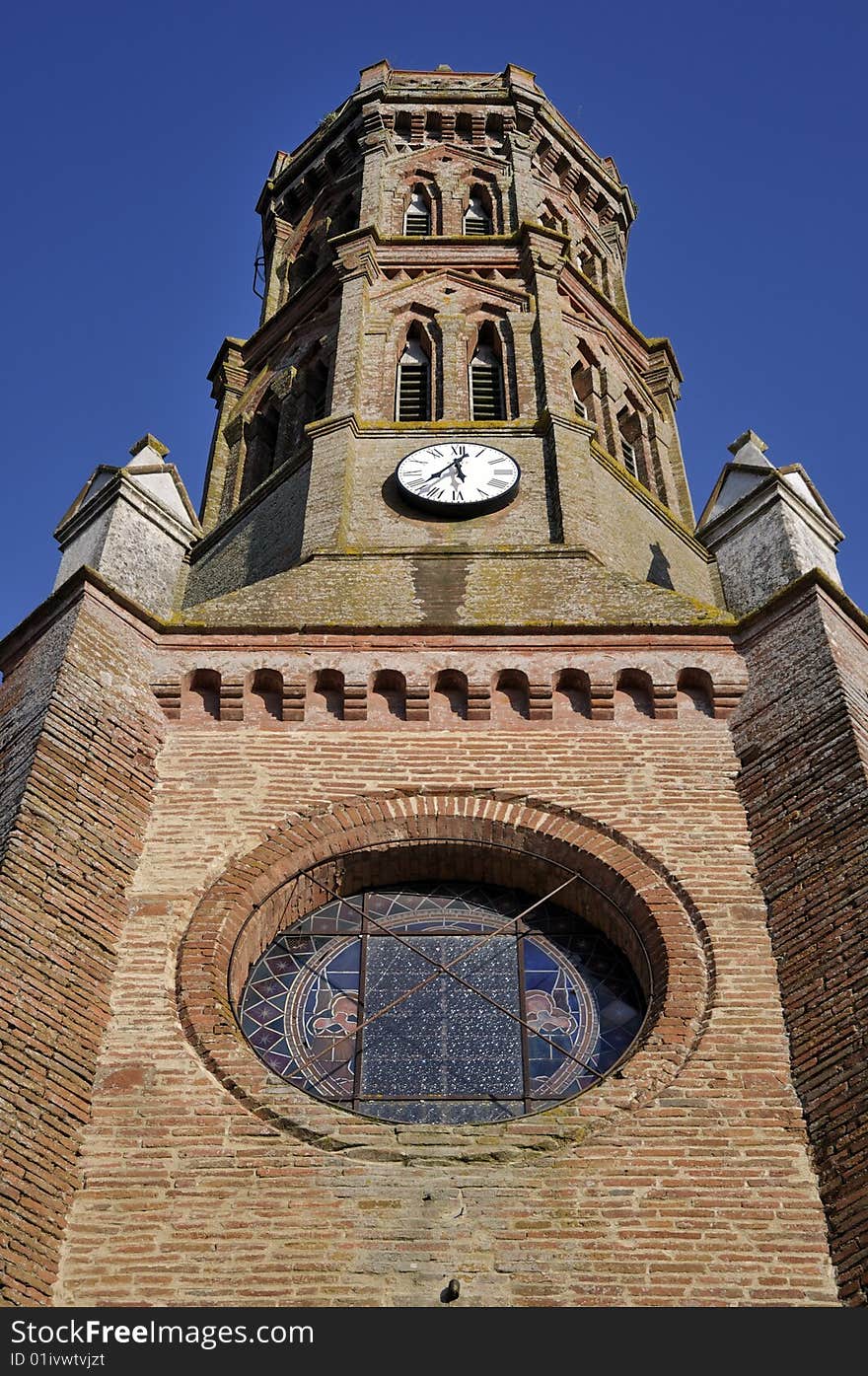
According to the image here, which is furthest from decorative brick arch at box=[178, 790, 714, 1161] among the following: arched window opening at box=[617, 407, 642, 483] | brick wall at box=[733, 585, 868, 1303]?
arched window opening at box=[617, 407, 642, 483]

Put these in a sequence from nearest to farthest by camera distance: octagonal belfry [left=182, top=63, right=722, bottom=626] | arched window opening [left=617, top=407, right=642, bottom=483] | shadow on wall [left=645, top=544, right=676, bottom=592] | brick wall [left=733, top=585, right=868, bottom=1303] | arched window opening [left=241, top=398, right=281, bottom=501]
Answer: brick wall [left=733, top=585, right=868, bottom=1303] → octagonal belfry [left=182, top=63, right=722, bottom=626] → shadow on wall [left=645, top=544, right=676, bottom=592] → arched window opening [left=241, top=398, right=281, bottom=501] → arched window opening [left=617, top=407, right=642, bottom=483]

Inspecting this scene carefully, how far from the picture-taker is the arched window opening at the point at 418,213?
2716cm

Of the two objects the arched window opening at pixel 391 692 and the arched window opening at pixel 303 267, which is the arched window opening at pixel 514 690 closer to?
the arched window opening at pixel 391 692

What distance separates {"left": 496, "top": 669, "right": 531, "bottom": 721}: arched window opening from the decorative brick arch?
48.3 inches

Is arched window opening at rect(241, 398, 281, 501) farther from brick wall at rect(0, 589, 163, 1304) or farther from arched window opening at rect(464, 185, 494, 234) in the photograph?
brick wall at rect(0, 589, 163, 1304)

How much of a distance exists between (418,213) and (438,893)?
52.9 ft

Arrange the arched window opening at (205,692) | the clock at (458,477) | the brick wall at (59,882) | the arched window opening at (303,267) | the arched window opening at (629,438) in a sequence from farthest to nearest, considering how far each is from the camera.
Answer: the arched window opening at (303,267)
the arched window opening at (629,438)
the clock at (458,477)
the arched window opening at (205,692)
the brick wall at (59,882)

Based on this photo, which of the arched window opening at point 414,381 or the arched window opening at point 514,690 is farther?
the arched window opening at point 414,381

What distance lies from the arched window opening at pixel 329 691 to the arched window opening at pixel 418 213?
13154mm

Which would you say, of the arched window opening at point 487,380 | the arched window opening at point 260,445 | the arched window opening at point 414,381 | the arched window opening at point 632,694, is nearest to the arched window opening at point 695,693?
the arched window opening at point 632,694

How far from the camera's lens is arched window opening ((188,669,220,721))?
15.2 metres

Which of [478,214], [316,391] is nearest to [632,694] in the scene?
[316,391]

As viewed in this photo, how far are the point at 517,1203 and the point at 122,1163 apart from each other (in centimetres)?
242

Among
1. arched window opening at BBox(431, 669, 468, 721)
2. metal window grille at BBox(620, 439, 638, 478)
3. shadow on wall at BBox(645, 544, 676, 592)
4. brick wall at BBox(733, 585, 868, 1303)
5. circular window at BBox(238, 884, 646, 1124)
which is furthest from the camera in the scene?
metal window grille at BBox(620, 439, 638, 478)
